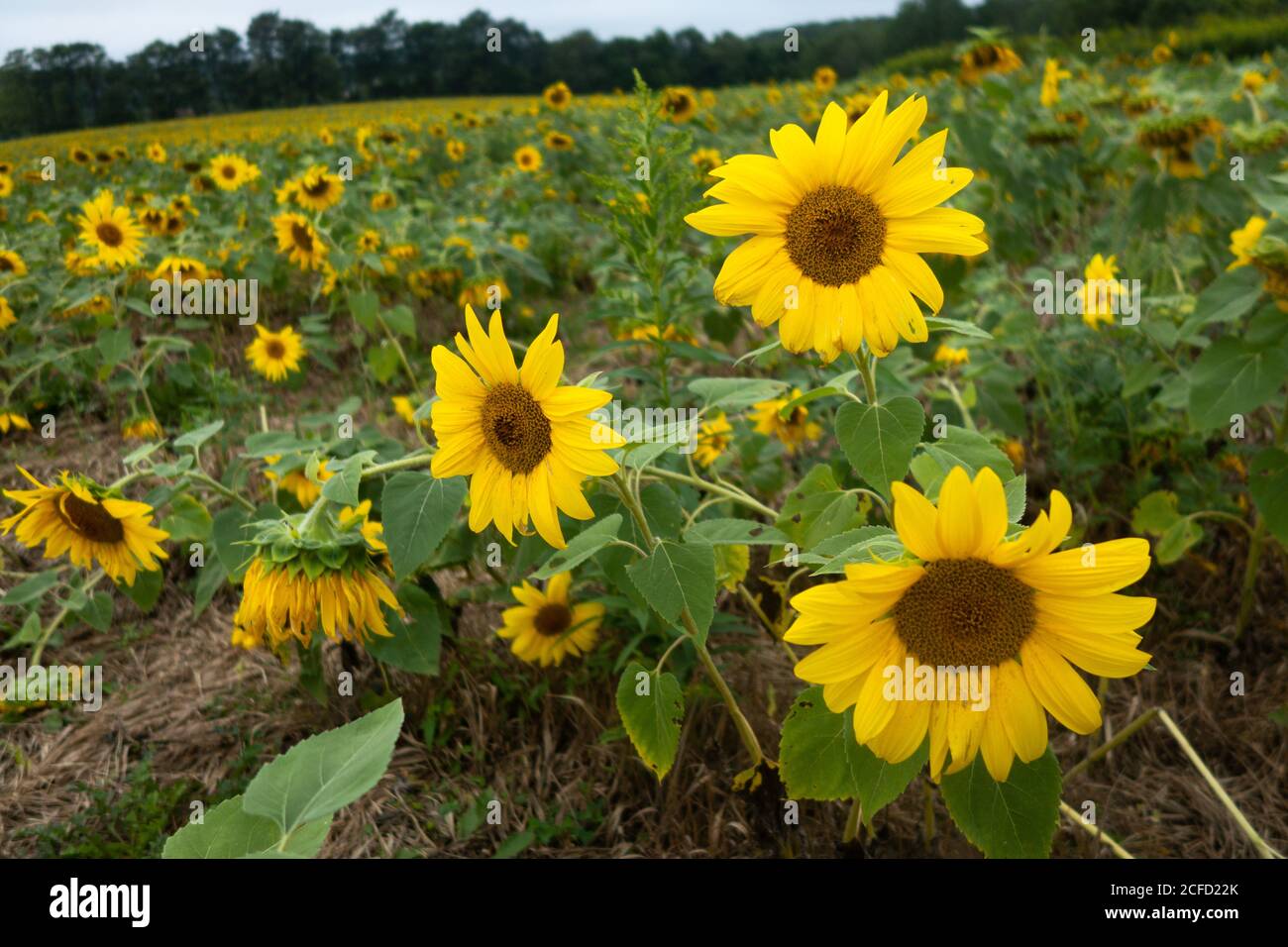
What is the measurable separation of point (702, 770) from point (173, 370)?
3.12m

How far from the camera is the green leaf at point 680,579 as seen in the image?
4.26 feet

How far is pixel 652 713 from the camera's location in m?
1.45

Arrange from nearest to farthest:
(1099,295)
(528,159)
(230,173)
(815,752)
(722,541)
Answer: (815,752) → (722,541) → (1099,295) → (230,173) → (528,159)

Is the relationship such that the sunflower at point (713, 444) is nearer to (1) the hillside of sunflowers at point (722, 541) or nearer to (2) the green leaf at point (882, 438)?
(1) the hillside of sunflowers at point (722, 541)

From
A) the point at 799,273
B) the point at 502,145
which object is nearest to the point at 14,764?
the point at 799,273

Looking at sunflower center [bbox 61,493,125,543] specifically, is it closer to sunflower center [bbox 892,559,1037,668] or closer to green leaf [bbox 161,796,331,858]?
green leaf [bbox 161,796,331,858]

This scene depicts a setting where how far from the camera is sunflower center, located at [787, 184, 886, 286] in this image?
126 centimetres

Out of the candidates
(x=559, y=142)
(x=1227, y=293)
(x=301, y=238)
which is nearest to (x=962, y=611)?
(x=1227, y=293)

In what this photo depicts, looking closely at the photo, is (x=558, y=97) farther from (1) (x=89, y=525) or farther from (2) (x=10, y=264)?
(1) (x=89, y=525)

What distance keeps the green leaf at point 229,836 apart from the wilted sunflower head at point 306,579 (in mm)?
616

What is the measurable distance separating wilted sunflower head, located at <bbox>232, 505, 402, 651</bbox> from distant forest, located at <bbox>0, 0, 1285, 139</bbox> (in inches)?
121

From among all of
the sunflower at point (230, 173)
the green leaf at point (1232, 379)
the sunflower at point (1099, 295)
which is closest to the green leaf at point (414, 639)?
the green leaf at point (1232, 379)

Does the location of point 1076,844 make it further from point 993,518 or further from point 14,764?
point 14,764

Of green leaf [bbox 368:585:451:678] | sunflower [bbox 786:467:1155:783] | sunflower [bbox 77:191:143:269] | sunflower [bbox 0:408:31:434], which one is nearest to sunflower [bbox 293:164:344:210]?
sunflower [bbox 77:191:143:269]
